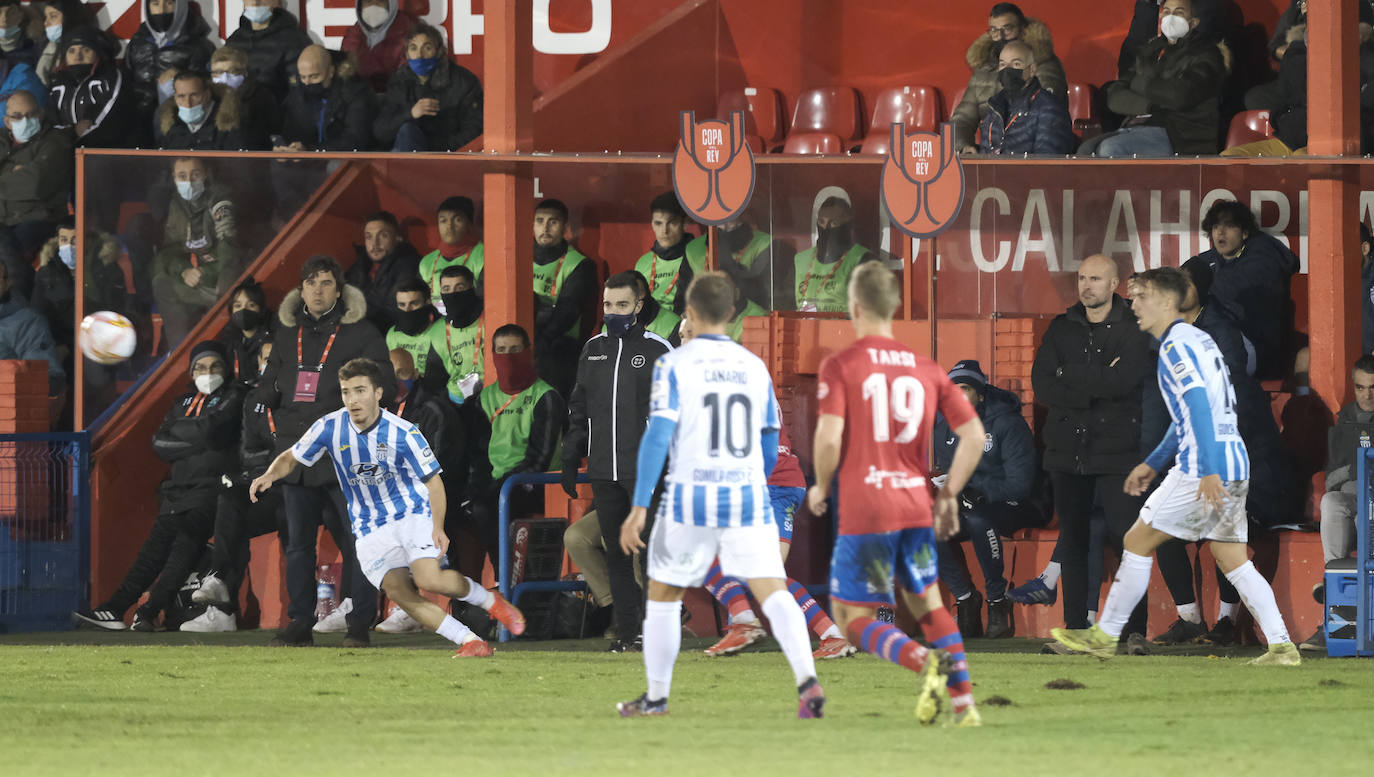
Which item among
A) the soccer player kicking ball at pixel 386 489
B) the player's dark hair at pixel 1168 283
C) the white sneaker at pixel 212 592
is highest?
the player's dark hair at pixel 1168 283

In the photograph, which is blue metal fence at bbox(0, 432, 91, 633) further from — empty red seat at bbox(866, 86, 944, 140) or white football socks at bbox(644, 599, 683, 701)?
empty red seat at bbox(866, 86, 944, 140)

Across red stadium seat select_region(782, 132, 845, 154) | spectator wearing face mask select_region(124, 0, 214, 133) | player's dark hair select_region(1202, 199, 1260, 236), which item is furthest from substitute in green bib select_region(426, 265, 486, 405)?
player's dark hair select_region(1202, 199, 1260, 236)

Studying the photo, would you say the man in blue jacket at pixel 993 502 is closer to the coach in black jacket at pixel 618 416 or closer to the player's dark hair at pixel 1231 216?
the player's dark hair at pixel 1231 216

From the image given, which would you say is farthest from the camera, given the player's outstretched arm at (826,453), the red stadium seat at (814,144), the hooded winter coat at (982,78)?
the red stadium seat at (814,144)

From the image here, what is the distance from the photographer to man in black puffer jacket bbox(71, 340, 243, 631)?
39.6 feet

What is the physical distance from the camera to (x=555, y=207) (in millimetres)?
12570

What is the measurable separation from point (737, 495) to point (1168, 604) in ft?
15.3

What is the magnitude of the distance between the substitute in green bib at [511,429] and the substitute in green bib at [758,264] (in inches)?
51.4

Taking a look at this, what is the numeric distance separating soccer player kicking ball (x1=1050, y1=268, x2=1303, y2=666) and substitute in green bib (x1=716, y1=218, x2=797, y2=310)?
2801mm

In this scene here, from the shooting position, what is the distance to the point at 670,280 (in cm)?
1205

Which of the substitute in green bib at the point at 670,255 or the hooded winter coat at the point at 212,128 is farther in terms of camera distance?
the hooded winter coat at the point at 212,128

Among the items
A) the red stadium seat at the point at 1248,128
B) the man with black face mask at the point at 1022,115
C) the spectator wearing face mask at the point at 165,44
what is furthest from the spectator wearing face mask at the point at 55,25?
the red stadium seat at the point at 1248,128

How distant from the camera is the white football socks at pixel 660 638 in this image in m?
7.23

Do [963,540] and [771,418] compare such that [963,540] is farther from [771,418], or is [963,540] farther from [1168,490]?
[771,418]
